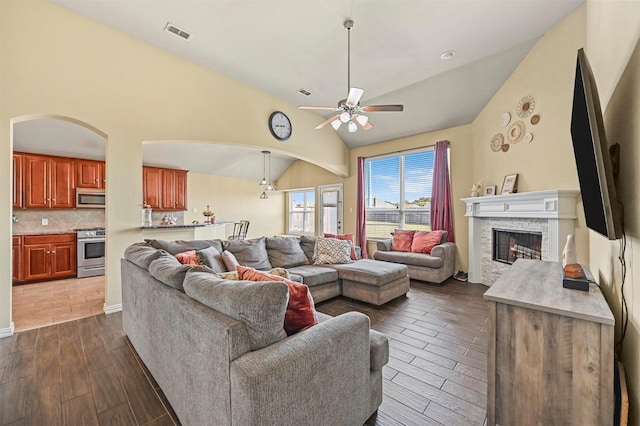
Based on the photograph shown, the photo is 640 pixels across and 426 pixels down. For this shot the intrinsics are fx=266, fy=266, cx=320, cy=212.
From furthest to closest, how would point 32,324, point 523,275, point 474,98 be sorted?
point 474,98 < point 32,324 < point 523,275

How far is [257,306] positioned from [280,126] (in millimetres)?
4548

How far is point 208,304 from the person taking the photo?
51.6 inches

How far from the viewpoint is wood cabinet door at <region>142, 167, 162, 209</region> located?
21.1 ft

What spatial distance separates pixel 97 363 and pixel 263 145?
3.73m

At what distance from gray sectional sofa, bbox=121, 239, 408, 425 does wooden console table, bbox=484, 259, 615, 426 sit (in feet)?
2.14

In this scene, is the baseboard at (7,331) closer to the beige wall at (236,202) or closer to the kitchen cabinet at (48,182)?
the kitchen cabinet at (48,182)

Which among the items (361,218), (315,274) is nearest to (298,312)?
(315,274)

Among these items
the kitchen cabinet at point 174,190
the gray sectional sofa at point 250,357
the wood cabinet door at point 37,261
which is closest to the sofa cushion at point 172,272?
the gray sectional sofa at point 250,357

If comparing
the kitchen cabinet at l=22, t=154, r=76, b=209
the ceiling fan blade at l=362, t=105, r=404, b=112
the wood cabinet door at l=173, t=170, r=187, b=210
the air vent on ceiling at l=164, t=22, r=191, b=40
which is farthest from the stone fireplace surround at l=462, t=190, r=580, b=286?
the kitchen cabinet at l=22, t=154, r=76, b=209

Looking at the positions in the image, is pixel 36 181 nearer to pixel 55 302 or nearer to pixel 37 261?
pixel 37 261

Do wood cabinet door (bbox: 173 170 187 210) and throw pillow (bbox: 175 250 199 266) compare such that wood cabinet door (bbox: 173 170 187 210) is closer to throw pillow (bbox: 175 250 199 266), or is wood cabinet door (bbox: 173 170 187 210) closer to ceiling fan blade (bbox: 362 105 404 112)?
throw pillow (bbox: 175 250 199 266)

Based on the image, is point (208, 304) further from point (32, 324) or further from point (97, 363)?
point (32, 324)

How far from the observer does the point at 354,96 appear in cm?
296

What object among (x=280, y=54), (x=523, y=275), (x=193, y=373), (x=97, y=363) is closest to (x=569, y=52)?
(x=523, y=275)
